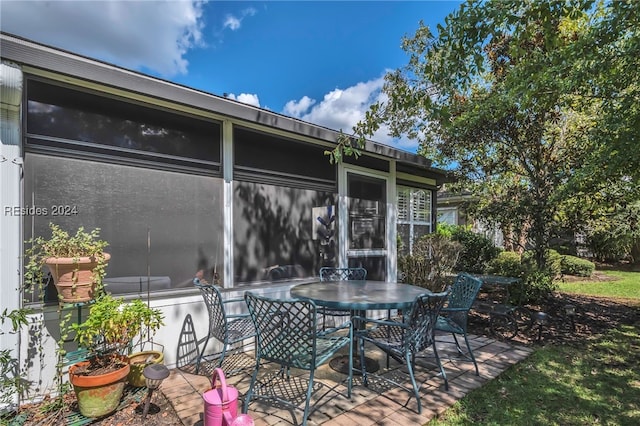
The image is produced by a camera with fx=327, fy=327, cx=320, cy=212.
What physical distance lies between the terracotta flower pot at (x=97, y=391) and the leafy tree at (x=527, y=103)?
9.06 feet

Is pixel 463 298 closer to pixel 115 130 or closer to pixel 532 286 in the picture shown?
pixel 532 286

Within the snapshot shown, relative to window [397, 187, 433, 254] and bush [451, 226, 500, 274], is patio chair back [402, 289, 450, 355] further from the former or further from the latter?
bush [451, 226, 500, 274]

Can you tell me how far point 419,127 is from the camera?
9703 mm

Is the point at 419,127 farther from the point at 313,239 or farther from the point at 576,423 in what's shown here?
the point at 576,423

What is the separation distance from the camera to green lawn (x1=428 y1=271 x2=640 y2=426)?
8.29ft

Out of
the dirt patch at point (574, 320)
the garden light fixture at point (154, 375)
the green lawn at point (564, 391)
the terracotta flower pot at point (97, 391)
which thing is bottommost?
the dirt patch at point (574, 320)

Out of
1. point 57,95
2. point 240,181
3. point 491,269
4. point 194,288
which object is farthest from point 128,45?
point 491,269

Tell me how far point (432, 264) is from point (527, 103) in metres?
3.23

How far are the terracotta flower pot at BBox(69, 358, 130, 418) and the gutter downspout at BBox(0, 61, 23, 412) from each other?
58cm

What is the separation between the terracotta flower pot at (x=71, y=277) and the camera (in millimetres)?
2477

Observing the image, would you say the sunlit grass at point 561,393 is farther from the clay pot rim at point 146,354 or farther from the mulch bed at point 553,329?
the clay pot rim at point 146,354

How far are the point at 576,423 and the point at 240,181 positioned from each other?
12.5 ft

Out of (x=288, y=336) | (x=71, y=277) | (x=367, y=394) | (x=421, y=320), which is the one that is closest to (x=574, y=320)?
→ (x=421, y=320)

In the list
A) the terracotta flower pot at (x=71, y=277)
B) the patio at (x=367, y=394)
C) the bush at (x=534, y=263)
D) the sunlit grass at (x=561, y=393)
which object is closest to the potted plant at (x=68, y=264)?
the terracotta flower pot at (x=71, y=277)
